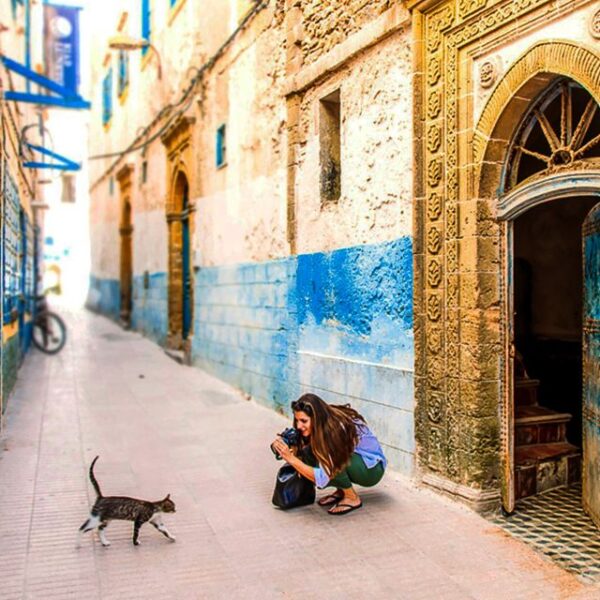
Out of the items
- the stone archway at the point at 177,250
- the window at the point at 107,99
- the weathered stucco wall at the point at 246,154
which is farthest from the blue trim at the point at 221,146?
the window at the point at 107,99

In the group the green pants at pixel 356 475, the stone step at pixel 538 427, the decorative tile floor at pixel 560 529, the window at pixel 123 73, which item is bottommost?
the decorative tile floor at pixel 560 529

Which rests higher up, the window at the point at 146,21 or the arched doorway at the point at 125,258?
the window at the point at 146,21

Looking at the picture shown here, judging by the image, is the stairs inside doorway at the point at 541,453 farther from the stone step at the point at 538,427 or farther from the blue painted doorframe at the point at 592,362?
the blue painted doorframe at the point at 592,362

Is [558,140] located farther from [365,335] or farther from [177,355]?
[177,355]

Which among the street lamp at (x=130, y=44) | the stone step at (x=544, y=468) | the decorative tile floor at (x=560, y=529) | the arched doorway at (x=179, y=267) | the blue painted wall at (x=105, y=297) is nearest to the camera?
the decorative tile floor at (x=560, y=529)

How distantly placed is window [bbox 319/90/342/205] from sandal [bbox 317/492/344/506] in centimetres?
317

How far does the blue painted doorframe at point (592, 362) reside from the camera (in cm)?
436

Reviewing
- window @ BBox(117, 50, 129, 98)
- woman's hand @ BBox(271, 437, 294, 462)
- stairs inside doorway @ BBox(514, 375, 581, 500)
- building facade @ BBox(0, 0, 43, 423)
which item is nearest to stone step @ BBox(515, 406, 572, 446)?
stairs inside doorway @ BBox(514, 375, 581, 500)

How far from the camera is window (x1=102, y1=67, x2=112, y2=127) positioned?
816 inches

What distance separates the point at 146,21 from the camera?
49.9ft

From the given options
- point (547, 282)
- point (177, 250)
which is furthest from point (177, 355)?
point (547, 282)

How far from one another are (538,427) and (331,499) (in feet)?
6.17

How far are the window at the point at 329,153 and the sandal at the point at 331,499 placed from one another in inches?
125

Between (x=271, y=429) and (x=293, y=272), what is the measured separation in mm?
1719
